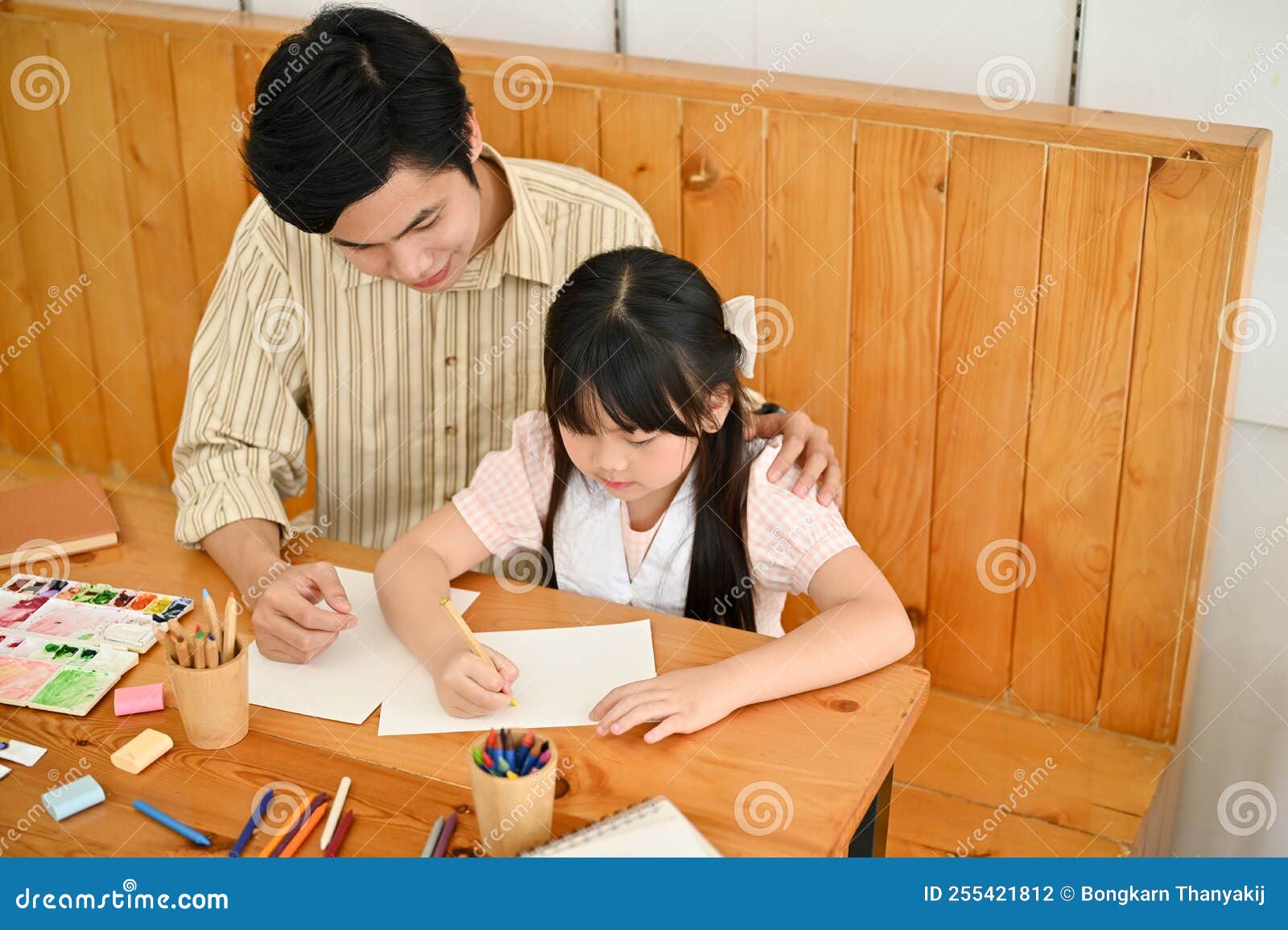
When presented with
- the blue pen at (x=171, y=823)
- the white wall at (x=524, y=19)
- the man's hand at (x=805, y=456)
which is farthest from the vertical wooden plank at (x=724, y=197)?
the blue pen at (x=171, y=823)

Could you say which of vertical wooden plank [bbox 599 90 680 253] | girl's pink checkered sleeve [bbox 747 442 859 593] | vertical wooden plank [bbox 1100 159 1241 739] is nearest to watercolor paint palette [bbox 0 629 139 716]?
girl's pink checkered sleeve [bbox 747 442 859 593]

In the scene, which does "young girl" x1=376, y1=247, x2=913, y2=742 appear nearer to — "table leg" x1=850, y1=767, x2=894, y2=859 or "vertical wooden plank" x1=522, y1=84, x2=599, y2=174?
"table leg" x1=850, y1=767, x2=894, y2=859

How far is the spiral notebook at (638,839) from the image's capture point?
43.3 inches

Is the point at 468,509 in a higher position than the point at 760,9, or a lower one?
lower

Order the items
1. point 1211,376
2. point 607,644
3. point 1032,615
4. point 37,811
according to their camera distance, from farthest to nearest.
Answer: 1. point 1032,615
2. point 1211,376
3. point 607,644
4. point 37,811

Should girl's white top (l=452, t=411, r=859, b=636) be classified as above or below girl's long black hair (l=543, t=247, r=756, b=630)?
below

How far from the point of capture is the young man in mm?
1503

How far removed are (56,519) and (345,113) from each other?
676 mm

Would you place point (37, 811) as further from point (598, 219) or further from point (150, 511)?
point (598, 219)

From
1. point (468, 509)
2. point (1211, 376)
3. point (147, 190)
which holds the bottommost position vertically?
point (468, 509)

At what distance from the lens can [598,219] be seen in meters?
1.97

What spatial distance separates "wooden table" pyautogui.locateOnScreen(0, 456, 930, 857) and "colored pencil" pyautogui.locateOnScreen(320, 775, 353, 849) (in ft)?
0.04

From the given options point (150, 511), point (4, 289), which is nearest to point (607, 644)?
point (150, 511)

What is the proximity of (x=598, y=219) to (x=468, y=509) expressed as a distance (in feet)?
1.82
